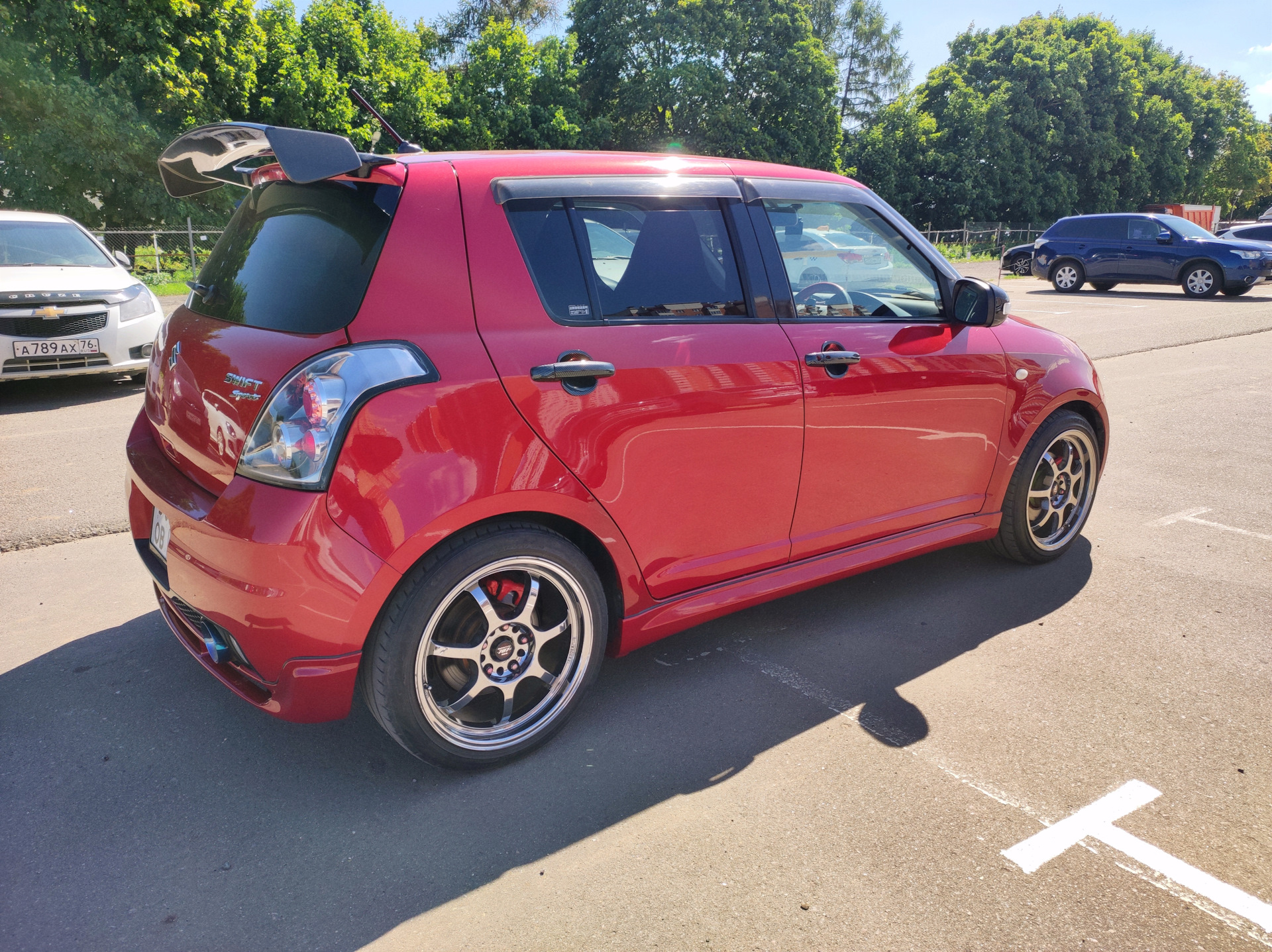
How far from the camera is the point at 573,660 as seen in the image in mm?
2906

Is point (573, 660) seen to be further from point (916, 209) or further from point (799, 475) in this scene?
point (916, 209)

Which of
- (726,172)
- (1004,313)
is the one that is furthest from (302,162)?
(1004,313)

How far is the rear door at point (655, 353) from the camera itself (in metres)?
2.66

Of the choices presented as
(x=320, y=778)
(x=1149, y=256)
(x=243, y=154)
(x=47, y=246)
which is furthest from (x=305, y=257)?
(x=1149, y=256)

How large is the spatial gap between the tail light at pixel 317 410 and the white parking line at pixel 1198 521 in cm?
448

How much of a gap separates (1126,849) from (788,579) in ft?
4.41

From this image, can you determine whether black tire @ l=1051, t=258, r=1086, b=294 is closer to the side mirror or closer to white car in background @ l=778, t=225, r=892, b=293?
the side mirror

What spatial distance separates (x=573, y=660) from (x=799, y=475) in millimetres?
1041

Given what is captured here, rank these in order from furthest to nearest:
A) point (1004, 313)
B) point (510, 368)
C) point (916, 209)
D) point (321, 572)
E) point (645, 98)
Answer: point (916, 209) → point (645, 98) → point (1004, 313) → point (510, 368) → point (321, 572)

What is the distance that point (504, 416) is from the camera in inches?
101

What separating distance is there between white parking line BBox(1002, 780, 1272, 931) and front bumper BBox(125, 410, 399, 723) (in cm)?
183

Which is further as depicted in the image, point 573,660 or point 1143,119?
point 1143,119

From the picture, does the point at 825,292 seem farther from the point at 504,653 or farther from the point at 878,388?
the point at 504,653

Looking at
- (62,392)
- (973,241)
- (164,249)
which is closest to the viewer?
(62,392)
